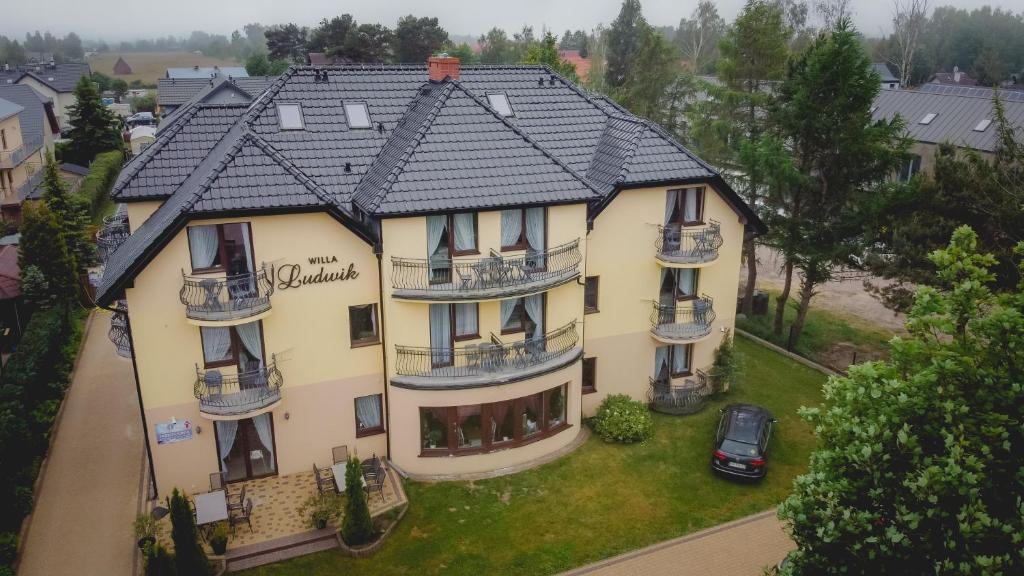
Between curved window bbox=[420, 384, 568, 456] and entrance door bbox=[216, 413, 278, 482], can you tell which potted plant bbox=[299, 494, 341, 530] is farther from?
curved window bbox=[420, 384, 568, 456]

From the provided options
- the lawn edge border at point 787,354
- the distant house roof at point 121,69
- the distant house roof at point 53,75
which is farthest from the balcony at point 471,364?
the distant house roof at point 121,69

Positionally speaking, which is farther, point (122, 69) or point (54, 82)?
point (122, 69)

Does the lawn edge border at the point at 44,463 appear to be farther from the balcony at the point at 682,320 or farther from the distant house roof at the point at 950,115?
the distant house roof at the point at 950,115

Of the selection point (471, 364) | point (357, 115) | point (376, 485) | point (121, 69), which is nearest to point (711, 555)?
point (471, 364)

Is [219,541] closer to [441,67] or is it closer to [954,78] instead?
[441,67]

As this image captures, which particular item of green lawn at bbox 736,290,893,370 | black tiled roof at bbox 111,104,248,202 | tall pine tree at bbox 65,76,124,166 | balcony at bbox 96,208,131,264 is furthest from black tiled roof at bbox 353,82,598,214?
tall pine tree at bbox 65,76,124,166

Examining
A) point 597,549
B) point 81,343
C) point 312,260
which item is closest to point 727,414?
point 597,549
